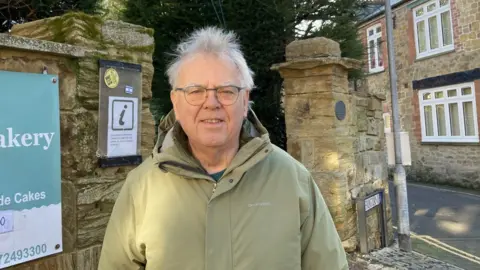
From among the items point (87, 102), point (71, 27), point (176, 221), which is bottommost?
point (176, 221)

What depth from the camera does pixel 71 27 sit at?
2.17 meters

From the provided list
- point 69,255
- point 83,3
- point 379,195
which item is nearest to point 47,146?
point 69,255

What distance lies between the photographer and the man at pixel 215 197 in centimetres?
138

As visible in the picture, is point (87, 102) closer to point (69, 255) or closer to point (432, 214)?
point (69, 255)

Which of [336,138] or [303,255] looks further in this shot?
[336,138]

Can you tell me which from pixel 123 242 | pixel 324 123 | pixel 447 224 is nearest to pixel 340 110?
pixel 324 123

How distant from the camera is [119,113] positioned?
2.31m

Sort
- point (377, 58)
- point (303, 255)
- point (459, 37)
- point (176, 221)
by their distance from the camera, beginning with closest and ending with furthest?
point (176, 221) → point (303, 255) → point (459, 37) → point (377, 58)

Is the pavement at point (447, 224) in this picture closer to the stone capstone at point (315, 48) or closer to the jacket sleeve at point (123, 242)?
the stone capstone at point (315, 48)

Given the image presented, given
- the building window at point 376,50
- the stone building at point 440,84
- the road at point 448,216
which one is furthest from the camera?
the building window at point 376,50

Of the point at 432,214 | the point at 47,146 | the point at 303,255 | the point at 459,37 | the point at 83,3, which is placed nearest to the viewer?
the point at 303,255

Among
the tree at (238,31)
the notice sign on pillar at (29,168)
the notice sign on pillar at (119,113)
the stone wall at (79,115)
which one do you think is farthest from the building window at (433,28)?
the notice sign on pillar at (29,168)

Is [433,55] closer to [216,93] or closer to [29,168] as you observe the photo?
[216,93]

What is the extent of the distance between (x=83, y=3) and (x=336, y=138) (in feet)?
11.8
